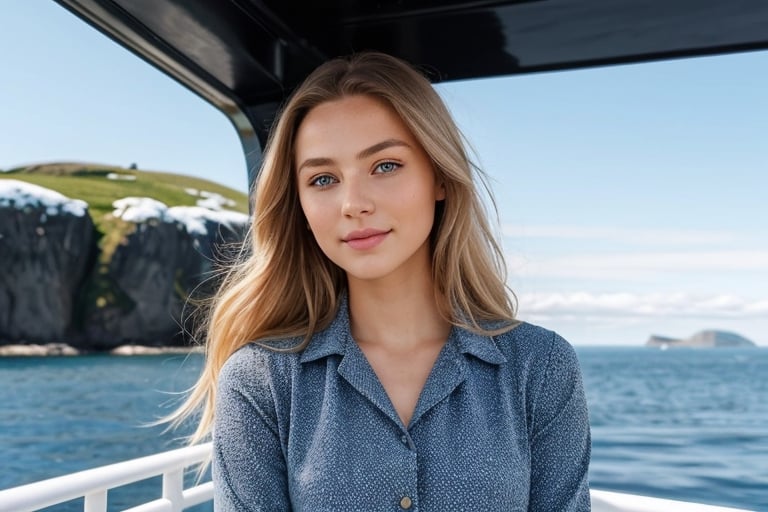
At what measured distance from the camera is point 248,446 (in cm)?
143

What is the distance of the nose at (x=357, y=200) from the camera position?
139 centimetres

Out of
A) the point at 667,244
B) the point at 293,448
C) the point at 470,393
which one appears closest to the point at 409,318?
the point at 470,393

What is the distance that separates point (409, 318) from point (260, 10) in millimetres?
889

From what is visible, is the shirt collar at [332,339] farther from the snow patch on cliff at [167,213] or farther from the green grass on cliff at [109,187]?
the snow patch on cliff at [167,213]

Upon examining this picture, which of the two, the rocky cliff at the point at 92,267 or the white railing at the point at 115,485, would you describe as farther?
the rocky cliff at the point at 92,267

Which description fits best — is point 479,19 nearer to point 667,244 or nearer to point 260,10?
point 260,10

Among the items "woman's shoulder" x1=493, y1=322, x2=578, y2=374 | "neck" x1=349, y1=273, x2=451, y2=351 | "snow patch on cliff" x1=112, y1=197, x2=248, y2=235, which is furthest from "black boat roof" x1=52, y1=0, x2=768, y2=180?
"snow patch on cliff" x1=112, y1=197, x2=248, y2=235

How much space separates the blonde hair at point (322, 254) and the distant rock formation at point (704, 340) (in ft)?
172

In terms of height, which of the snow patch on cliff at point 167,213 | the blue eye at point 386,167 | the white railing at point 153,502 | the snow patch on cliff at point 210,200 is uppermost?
the snow patch on cliff at point 210,200

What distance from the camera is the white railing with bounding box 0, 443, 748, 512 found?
1.41 m

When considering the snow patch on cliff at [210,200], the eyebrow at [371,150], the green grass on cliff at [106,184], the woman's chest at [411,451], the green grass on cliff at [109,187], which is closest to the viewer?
the woman's chest at [411,451]

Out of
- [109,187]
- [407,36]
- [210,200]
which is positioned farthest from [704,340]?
[407,36]

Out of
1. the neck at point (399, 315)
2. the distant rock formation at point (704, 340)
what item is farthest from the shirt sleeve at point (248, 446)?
the distant rock formation at point (704, 340)

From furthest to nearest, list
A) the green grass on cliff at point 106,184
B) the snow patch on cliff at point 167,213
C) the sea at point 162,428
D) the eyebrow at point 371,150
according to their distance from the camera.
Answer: the green grass on cliff at point 106,184
the snow patch on cliff at point 167,213
the sea at point 162,428
the eyebrow at point 371,150
